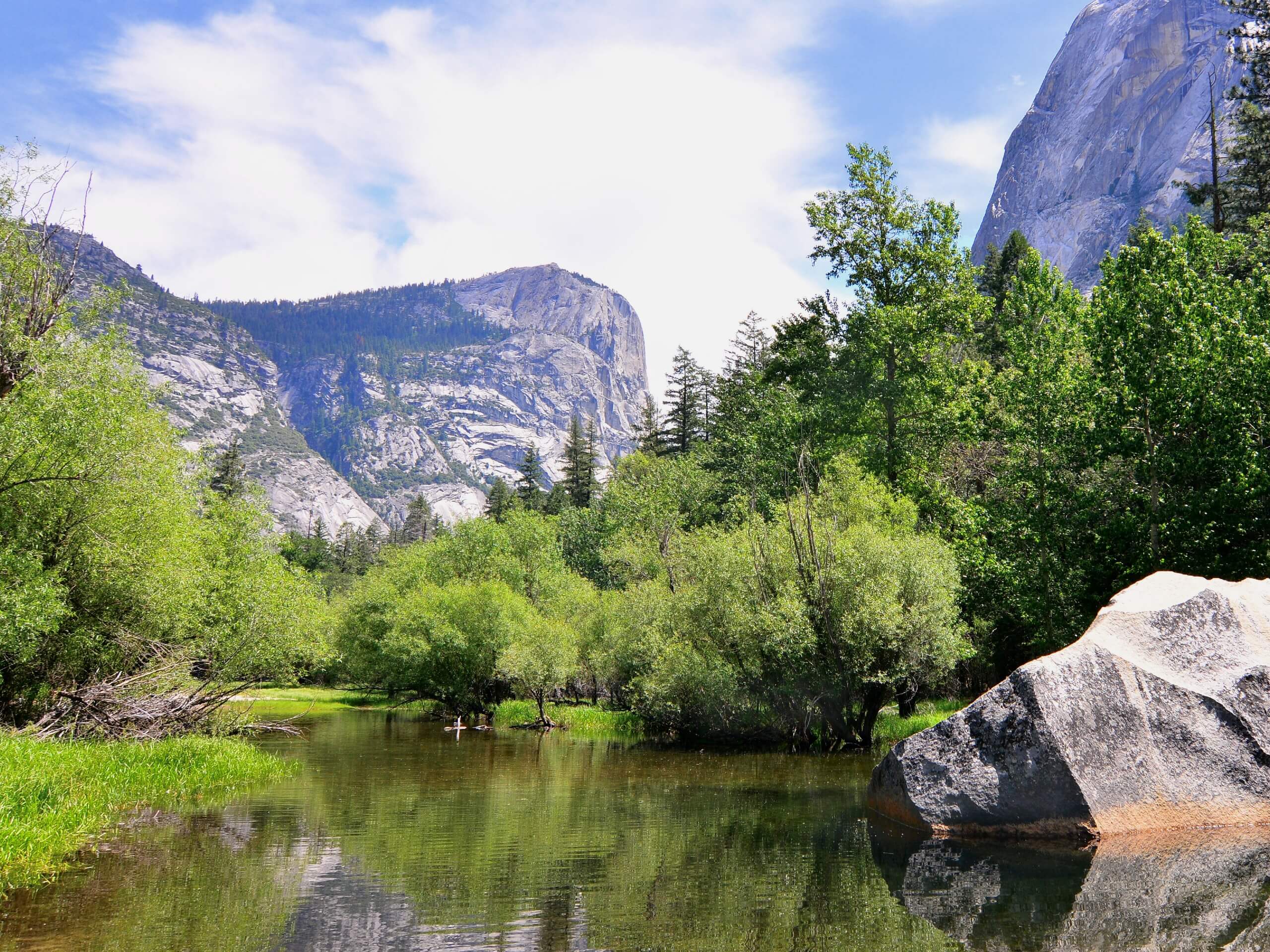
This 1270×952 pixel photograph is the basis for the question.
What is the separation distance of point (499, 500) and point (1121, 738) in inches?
3449

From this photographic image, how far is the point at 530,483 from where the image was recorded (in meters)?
103

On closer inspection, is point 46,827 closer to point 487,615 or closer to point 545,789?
point 545,789

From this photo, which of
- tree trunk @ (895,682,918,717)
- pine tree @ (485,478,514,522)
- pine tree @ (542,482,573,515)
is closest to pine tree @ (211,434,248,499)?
pine tree @ (485,478,514,522)

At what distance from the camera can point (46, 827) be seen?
13148 millimetres

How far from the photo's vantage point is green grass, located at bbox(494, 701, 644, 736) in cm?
4106

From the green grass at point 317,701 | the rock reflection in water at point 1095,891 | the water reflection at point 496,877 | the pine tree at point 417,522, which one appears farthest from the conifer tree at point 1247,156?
the pine tree at point 417,522

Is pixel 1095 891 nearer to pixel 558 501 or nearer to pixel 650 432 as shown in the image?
pixel 650 432

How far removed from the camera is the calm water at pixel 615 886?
31.5ft

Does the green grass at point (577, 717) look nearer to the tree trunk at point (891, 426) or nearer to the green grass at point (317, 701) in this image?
the green grass at point (317, 701)

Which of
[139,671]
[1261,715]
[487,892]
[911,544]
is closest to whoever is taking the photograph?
[487,892]

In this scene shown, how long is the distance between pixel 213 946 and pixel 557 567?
54.7 m

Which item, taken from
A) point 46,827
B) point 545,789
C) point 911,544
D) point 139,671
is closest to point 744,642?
point 911,544

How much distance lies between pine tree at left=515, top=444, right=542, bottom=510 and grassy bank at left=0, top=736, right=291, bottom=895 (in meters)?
73.1

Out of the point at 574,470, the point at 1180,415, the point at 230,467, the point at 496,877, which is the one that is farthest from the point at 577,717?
the point at 230,467
